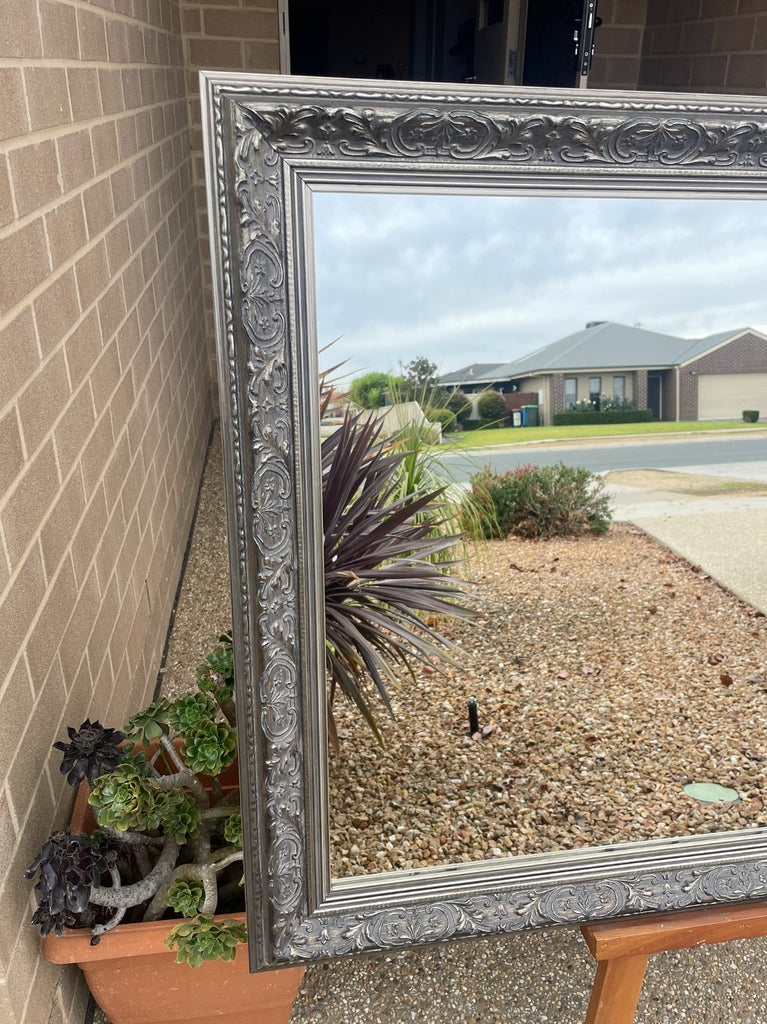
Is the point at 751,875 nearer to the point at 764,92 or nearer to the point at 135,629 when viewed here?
the point at 135,629

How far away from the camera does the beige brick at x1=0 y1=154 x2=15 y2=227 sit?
999 mm

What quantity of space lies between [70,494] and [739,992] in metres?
1.48

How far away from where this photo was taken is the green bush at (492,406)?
959 millimetres

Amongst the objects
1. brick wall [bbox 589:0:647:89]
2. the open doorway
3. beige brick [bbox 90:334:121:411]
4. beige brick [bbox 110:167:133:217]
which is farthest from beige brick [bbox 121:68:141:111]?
brick wall [bbox 589:0:647:89]

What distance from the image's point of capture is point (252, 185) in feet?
2.69

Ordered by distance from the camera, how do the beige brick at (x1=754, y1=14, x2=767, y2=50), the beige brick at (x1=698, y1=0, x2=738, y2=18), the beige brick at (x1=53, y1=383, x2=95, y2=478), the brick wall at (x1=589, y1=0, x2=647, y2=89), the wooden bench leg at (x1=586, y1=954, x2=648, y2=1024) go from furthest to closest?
the brick wall at (x1=589, y1=0, x2=647, y2=89)
the beige brick at (x1=698, y1=0, x2=738, y2=18)
the beige brick at (x1=754, y1=14, x2=767, y2=50)
the beige brick at (x1=53, y1=383, x2=95, y2=478)
the wooden bench leg at (x1=586, y1=954, x2=648, y2=1024)

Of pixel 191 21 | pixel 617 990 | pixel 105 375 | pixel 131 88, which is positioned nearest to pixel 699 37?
pixel 191 21

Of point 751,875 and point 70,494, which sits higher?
point 70,494

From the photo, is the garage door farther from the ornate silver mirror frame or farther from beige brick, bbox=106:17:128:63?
beige brick, bbox=106:17:128:63

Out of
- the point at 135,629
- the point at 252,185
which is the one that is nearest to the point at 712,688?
the point at 252,185

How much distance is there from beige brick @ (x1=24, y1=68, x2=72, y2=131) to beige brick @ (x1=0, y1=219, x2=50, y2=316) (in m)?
0.17

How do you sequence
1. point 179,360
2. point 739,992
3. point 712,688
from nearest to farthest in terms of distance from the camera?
point 712,688 < point 739,992 < point 179,360

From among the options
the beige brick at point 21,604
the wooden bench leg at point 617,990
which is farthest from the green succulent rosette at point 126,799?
the wooden bench leg at point 617,990

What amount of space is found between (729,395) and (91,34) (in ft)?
5.03
